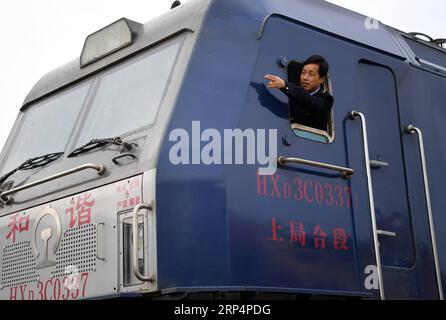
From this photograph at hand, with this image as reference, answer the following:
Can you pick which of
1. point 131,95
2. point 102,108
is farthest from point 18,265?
point 131,95

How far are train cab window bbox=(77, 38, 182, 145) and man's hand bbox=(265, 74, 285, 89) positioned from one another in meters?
0.60

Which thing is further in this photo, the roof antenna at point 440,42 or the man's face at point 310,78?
the roof antenna at point 440,42

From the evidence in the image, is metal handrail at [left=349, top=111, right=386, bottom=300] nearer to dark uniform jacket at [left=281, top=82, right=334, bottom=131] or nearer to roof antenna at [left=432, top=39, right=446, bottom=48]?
dark uniform jacket at [left=281, top=82, right=334, bottom=131]

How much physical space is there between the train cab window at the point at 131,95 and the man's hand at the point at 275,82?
0.60 metres

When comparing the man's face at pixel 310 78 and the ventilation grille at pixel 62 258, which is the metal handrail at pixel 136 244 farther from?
the man's face at pixel 310 78

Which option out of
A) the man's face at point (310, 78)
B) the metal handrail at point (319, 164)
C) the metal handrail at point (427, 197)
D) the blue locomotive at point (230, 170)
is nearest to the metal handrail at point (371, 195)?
the blue locomotive at point (230, 170)

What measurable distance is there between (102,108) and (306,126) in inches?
54.7

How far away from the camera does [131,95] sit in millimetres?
5312

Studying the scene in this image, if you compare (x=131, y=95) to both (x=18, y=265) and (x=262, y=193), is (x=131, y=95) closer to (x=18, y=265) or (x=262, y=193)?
(x=262, y=193)

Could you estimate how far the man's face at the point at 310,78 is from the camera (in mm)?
5289

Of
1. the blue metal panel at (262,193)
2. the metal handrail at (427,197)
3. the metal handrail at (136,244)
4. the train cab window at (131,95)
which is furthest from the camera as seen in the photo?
the metal handrail at (427,197)

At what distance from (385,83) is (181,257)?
2159 mm

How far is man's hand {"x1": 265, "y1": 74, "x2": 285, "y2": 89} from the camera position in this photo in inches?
197
